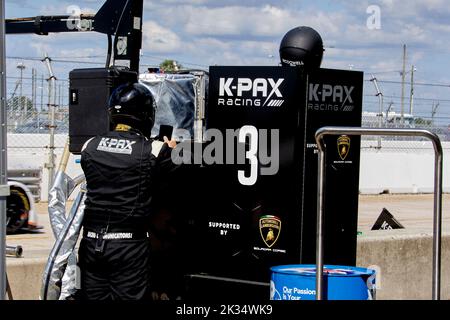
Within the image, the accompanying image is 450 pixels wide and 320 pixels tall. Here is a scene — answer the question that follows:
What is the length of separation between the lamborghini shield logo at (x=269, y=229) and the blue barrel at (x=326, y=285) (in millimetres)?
1413

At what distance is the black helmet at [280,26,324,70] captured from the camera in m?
7.56

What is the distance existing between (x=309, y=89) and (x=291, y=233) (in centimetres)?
113

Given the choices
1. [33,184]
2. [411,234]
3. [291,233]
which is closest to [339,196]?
[291,233]

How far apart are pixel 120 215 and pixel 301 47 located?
2701 millimetres

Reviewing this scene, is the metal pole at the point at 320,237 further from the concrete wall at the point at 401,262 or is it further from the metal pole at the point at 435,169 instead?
the concrete wall at the point at 401,262

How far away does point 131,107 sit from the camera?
19.0ft

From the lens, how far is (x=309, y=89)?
269 inches

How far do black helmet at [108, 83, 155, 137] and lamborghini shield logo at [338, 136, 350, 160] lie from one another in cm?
206

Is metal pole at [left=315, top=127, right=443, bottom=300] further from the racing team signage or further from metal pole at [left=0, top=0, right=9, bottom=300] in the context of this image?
metal pole at [left=0, top=0, right=9, bottom=300]

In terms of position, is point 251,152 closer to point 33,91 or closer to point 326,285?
point 326,285

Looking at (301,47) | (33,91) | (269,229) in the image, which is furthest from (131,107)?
(33,91)

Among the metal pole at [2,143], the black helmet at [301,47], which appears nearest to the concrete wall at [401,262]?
the black helmet at [301,47]

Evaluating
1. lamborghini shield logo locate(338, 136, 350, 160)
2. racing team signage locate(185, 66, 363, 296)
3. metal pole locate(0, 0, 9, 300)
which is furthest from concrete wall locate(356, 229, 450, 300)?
metal pole locate(0, 0, 9, 300)

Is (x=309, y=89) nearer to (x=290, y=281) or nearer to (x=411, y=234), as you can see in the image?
(x=290, y=281)
